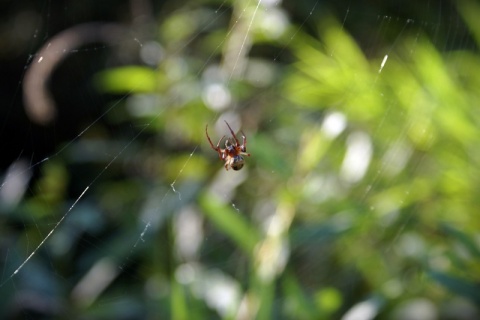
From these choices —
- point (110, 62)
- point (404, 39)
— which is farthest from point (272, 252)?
point (110, 62)

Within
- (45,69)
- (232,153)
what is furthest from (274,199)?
(45,69)

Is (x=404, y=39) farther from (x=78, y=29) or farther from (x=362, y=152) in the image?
(x=78, y=29)

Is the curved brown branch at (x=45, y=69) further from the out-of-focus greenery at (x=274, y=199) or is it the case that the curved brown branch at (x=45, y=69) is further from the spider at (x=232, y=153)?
the spider at (x=232, y=153)

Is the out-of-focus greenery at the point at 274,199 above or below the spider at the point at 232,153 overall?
below

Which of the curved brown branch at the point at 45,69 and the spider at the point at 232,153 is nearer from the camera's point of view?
the spider at the point at 232,153

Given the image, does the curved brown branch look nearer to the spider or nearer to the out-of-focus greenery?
the out-of-focus greenery

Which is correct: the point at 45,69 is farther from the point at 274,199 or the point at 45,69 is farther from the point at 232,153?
the point at 274,199

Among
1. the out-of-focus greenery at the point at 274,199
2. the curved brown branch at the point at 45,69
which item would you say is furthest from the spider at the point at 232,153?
the curved brown branch at the point at 45,69

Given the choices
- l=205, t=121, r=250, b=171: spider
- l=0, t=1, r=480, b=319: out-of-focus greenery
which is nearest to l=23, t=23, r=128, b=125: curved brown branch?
l=0, t=1, r=480, b=319: out-of-focus greenery

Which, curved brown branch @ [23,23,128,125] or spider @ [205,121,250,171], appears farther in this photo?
curved brown branch @ [23,23,128,125]
